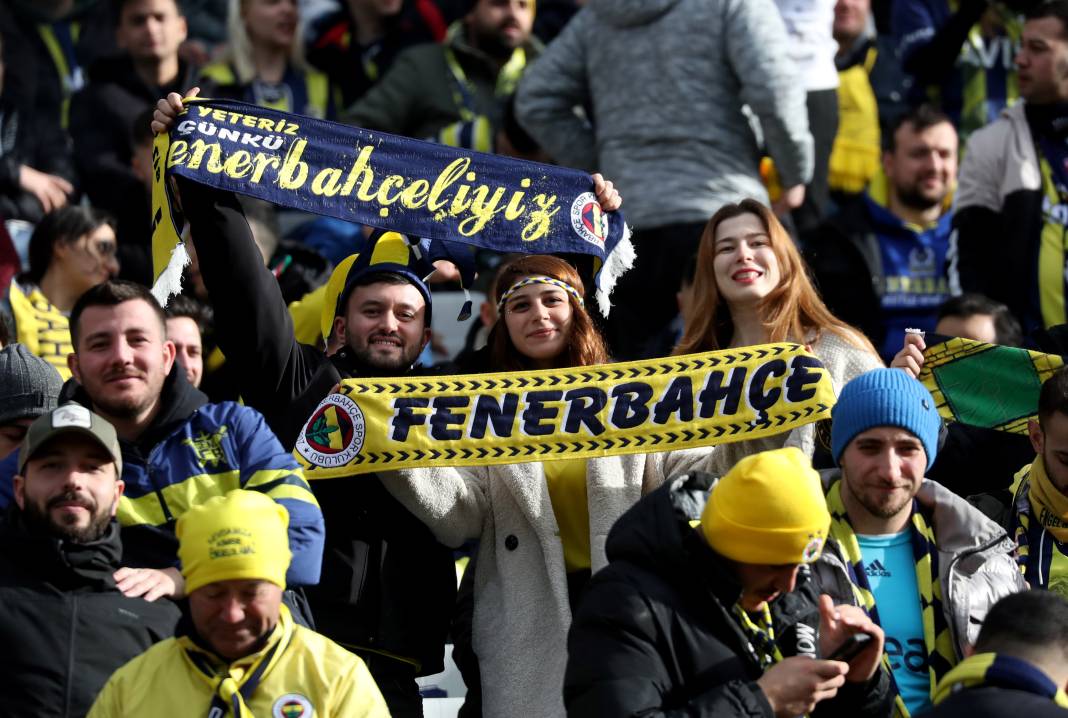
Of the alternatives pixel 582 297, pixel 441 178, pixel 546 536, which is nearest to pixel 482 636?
pixel 546 536

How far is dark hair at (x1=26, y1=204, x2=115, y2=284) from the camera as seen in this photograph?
28.8ft

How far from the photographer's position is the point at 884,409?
5777mm

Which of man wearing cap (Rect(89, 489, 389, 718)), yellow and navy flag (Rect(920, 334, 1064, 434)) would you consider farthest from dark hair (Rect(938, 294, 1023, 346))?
man wearing cap (Rect(89, 489, 389, 718))

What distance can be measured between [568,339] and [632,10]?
9.08 ft

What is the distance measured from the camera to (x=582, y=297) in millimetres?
6637

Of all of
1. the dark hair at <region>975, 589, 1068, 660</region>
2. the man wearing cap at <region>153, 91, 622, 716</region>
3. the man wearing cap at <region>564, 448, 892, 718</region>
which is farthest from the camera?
the man wearing cap at <region>153, 91, 622, 716</region>

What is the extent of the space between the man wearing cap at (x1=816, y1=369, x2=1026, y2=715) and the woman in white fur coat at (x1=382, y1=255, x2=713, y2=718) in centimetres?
68

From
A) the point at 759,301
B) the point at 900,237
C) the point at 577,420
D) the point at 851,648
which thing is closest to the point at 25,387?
the point at 577,420

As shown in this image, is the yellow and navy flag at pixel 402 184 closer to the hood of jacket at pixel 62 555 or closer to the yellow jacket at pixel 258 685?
the hood of jacket at pixel 62 555

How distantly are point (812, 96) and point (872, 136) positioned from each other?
37.0 inches

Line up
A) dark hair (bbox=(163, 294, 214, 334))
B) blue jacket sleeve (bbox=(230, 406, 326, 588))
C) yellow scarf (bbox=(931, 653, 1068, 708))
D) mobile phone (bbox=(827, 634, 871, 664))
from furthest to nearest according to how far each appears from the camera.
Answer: dark hair (bbox=(163, 294, 214, 334)) → blue jacket sleeve (bbox=(230, 406, 326, 588)) → mobile phone (bbox=(827, 634, 871, 664)) → yellow scarf (bbox=(931, 653, 1068, 708))

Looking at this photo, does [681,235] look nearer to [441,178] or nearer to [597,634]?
[441,178]

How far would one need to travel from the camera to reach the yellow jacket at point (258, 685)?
4.99 m

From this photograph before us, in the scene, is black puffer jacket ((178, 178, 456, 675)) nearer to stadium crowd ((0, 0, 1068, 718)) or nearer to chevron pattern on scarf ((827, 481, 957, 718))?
stadium crowd ((0, 0, 1068, 718))
